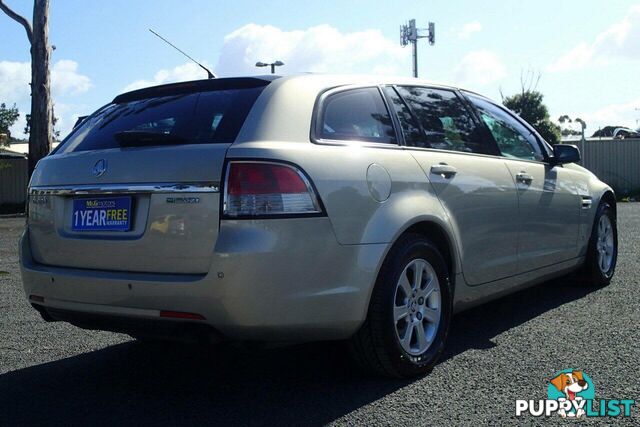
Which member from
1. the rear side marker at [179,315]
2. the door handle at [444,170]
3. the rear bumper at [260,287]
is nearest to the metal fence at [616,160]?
the door handle at [444,170]

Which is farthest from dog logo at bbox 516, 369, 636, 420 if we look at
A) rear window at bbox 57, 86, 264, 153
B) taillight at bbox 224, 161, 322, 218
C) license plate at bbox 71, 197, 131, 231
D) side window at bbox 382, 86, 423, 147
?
license plate at bbox 71, 197, 131, 231

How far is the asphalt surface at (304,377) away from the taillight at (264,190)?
71 centimetres

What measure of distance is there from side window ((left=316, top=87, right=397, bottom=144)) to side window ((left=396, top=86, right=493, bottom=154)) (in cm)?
21

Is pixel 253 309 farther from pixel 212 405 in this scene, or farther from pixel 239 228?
pixel 212 405

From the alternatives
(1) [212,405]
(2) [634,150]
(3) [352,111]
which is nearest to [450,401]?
(1) [212,405]

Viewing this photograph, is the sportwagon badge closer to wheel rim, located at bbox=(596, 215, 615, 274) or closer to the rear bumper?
the rear bumper

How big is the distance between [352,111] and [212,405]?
5.43 ft

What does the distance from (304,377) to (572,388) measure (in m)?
1.37

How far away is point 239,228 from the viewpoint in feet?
10.6

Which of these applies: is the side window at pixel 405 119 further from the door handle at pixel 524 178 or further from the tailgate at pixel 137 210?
the tailgate at pixel 137 210

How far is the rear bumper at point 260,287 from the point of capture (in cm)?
321

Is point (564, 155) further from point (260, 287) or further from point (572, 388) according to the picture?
point (260, 287)

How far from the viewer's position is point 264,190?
3258 millimetres

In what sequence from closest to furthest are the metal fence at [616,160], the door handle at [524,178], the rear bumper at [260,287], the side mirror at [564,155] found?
the rear bumper at [260,287] → the door handle at [524,178] → the side mirror at [564,155] → the metal fence at [616,160]
